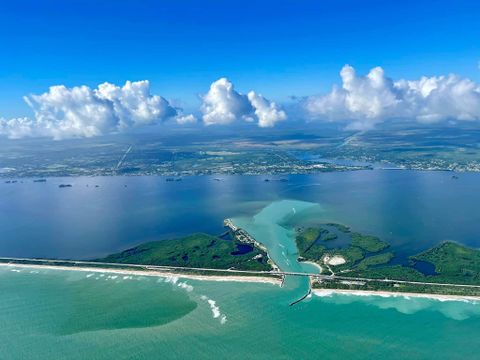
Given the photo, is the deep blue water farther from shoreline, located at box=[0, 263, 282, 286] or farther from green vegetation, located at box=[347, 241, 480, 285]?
shoreline, located at box=[0, 263, 282, 286]

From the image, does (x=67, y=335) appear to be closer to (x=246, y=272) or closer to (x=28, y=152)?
(x=246, y=272)

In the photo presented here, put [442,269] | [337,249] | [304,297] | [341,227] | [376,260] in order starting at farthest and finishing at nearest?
1. [341,227]
2. [337,249]
3. [376,260]
4. [442,269]
5. [304,297]

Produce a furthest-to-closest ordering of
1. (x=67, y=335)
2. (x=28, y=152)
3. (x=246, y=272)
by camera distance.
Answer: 1. (x=28, y=152)
2. (x=246, y=272)
3. (x=67, y=335)

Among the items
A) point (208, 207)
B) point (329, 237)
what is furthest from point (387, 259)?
point (208, 207)

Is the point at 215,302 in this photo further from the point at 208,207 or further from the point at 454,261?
the point at 208,207

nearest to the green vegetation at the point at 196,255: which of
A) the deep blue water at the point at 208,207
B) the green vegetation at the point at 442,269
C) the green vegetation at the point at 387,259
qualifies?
the deep blue water at the point at 208,207

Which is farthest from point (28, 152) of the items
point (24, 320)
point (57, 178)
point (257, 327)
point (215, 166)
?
point (257, 327)

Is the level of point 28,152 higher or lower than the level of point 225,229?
higher

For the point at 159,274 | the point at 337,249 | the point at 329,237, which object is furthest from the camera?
the point at 329,237
